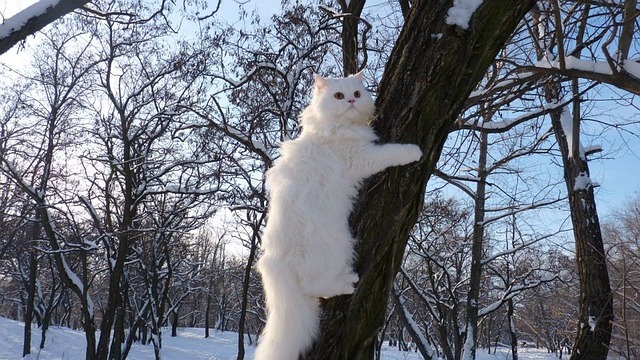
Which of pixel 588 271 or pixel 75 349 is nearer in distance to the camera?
pixel 588 271

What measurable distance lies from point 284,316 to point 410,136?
0.96 metres

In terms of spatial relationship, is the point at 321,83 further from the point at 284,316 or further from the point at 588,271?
the point at 588,271

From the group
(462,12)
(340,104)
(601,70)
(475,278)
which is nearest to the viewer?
(462,12)

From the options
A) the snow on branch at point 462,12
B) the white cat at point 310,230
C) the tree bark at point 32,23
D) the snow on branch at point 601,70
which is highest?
the snow on branch at point 601,70

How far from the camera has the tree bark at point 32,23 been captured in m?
2.88

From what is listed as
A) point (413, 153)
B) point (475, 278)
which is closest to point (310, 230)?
point (413, 153)

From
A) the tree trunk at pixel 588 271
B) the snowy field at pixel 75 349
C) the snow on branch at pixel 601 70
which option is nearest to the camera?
the snow on branch at pixel 601 70

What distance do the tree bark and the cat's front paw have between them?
2.44 m

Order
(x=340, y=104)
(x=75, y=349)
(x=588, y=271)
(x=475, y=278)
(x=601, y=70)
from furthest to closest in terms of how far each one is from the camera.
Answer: (x=75, y=349) < (x=475, y=278) < (x=588, y=271) < (x=601, y=70) < (x=340, y=104)

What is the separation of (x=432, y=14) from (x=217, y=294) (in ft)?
143

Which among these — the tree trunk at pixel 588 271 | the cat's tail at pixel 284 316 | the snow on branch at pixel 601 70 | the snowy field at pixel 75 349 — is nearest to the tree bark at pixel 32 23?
the cat's tail at pixel 284 316

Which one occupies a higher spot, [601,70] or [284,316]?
[601,70]

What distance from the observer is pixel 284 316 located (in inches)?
78.2

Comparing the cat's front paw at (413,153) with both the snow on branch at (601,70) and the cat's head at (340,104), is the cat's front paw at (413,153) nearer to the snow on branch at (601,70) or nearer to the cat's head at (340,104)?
the cat's head at (340,104)
